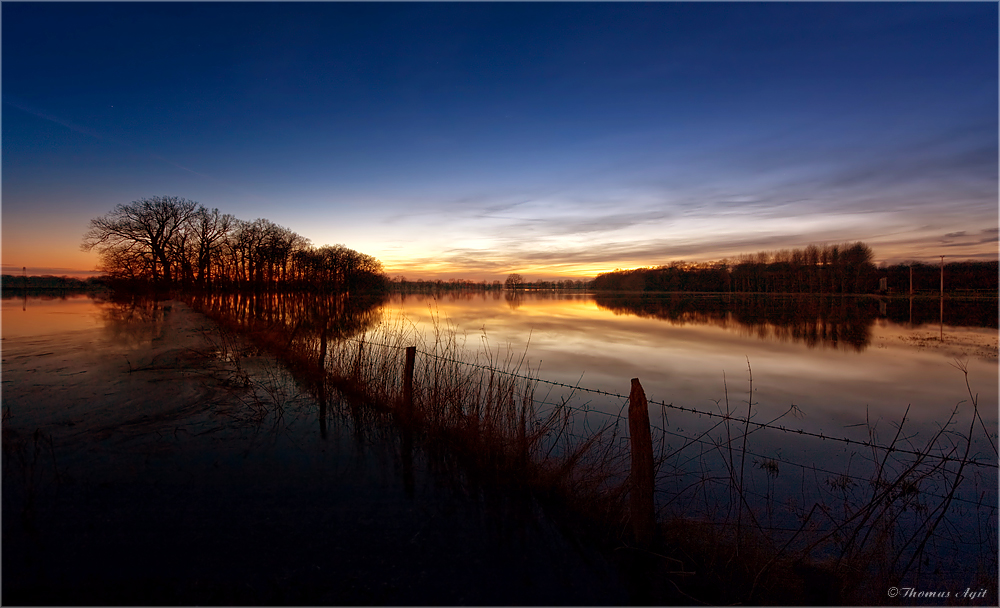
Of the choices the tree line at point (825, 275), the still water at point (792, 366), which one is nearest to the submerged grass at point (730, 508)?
the still water at point (792, 366)

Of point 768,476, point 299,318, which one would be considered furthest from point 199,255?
point 768,476

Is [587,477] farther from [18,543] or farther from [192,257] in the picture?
[192,257]

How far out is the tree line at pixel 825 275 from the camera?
71438 mm

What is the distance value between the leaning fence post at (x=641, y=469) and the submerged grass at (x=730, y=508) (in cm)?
17

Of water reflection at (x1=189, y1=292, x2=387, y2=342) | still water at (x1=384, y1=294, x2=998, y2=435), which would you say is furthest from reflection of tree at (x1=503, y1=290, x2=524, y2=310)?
still water at (x1=384, y1=294, x2=998, y2=435)

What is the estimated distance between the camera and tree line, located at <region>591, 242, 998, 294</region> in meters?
71.4

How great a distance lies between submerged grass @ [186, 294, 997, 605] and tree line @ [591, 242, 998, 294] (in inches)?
3636

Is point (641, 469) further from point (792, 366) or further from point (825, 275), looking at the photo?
point (825, 275)

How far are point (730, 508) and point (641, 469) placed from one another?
1755 mm

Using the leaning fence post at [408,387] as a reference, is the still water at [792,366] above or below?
below

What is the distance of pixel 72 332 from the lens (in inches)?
714

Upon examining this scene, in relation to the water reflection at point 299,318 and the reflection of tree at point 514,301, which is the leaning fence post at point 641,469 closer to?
the water reflection at point 299,318

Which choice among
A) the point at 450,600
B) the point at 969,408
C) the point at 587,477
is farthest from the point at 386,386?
the point at 969,408

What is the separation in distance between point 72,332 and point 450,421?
67.2ft
